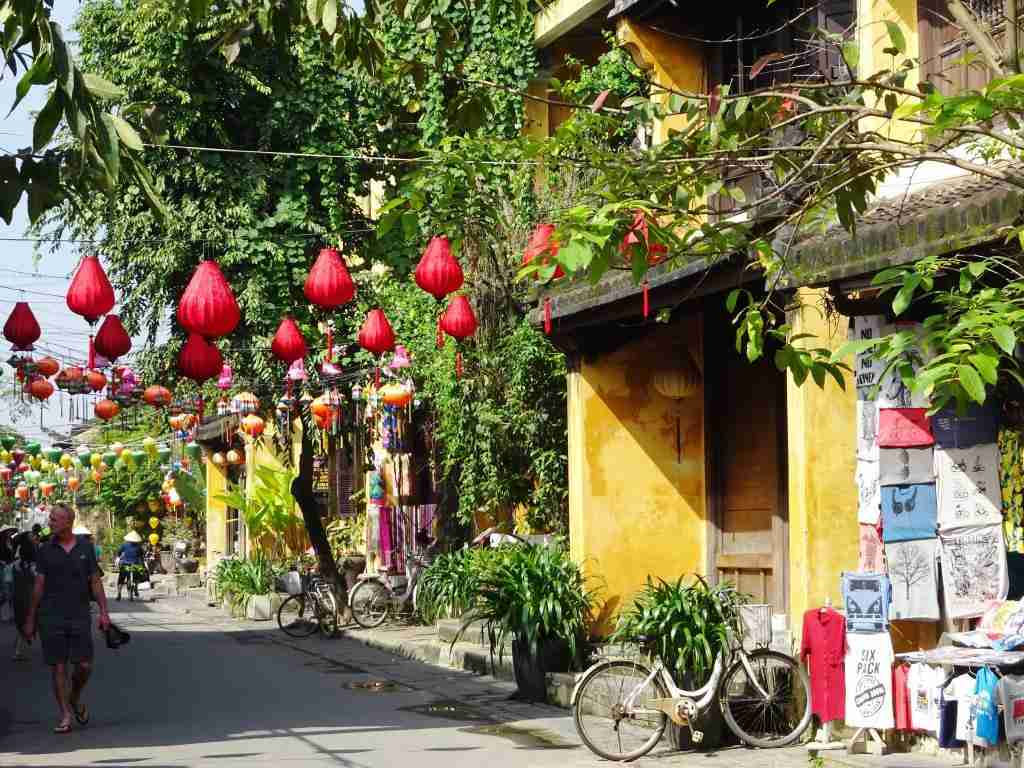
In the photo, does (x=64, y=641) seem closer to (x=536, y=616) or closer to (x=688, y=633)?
(x=536, y=616)

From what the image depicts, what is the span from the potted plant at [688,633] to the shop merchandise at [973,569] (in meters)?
2.15

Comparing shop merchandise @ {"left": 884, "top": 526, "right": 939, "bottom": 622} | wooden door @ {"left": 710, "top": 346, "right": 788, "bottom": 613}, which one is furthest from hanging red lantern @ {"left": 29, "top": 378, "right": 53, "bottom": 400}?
shop merchandise @ {"left": 884, "top": 526, "right": 939, "bottom": 622}

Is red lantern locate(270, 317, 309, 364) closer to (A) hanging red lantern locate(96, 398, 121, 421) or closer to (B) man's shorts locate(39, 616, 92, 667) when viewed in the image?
(B) man's shorts locate(39, 616, 92, 667)

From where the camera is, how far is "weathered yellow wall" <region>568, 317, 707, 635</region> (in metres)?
17.3

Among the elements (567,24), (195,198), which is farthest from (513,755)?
(195,198)

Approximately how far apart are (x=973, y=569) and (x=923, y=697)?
3.42 ft

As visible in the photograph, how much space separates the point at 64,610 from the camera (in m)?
13.7

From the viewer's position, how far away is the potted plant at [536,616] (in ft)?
50.9

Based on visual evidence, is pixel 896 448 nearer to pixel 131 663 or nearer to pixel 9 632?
pixel 131 663

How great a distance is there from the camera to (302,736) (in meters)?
13.2

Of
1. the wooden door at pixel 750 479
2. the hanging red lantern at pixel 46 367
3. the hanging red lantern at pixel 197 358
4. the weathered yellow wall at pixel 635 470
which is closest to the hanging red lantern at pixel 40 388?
the hanging red lantern at pixel 46 367

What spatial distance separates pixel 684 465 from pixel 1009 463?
21.0 ft

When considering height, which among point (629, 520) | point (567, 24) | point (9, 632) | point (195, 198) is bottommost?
point (9, 632)

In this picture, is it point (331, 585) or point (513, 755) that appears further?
point (331, 585)
